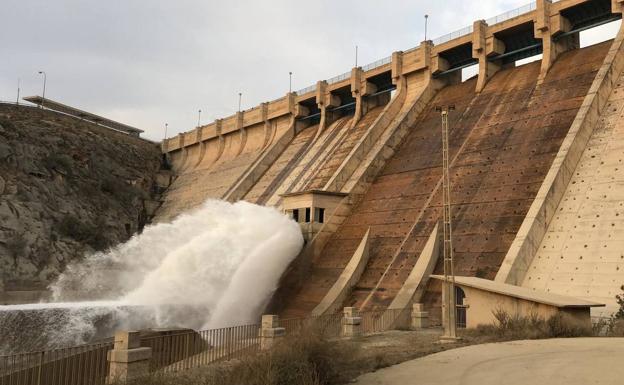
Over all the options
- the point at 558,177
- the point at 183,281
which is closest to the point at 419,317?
the point at 558,177

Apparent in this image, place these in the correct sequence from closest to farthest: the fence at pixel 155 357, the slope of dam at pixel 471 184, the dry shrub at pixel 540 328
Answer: the fence at pixel 155 357 → the dry shrub at pixel 540 328 → the slope of dam at pixel 471 184

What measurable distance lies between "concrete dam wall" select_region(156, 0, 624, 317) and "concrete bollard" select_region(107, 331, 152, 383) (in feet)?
42.0

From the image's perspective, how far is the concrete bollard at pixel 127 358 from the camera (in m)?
10.7

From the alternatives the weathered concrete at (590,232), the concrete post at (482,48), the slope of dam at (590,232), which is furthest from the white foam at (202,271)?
the concrete post at (482,48)

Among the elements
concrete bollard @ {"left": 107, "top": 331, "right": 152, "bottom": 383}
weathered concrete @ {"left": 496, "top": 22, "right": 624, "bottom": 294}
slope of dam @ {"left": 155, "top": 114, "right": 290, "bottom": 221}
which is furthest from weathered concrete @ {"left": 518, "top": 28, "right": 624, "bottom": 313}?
slope of dam @ {"left": 155, "top": 114, "right": 290, "bottom": 221}

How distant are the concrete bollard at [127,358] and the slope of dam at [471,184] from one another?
13766 mm

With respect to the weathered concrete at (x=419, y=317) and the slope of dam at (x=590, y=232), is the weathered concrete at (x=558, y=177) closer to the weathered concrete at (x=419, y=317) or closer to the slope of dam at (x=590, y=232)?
the slope of dam at (x=590, y=232)

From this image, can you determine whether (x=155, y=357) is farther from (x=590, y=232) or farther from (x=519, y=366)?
(x=590, y=232)

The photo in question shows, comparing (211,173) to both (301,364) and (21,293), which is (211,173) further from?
(301,364)

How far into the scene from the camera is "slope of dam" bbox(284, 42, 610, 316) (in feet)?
76.3

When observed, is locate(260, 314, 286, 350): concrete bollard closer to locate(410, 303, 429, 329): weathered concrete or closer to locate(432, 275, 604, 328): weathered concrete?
locate(432, 275, 604, 328): weathered concrete

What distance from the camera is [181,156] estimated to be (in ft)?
210

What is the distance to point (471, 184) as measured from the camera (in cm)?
2598

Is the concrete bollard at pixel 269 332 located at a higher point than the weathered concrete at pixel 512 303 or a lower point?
lower
